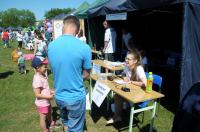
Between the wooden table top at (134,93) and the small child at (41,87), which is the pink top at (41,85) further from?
the wooden table top at (134,93)

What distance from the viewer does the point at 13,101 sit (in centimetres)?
586

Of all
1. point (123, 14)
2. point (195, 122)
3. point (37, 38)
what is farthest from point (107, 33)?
point (195, 122)

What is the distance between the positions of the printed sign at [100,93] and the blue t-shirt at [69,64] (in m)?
1.09

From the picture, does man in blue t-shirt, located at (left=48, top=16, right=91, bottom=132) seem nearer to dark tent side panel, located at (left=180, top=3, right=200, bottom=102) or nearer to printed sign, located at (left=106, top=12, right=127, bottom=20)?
dark tent side panel, located at (left=180, top=3, right=200, bottom=102)

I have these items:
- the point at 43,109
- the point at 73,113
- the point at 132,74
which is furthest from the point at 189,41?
the point at 43,109

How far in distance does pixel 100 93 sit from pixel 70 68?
4.91ft

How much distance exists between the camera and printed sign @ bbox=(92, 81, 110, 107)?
378 cm

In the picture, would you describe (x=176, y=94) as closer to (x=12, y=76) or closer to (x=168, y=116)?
(x=168, y=116)

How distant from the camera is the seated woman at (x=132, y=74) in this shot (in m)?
3.86

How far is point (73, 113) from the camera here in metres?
2.76

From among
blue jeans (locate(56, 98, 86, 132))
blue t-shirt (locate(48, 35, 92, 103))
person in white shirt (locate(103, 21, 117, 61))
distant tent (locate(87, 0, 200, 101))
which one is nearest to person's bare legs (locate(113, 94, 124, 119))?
distant tent (locate(87, 0, 200, 101))

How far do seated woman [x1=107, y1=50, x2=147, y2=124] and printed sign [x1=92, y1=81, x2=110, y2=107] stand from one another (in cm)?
42

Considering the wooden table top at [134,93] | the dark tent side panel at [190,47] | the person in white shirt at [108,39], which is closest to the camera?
the wooden table top at [134,93]

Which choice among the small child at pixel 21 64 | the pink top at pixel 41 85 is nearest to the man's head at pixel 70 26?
the pink top at pixel 41 85
